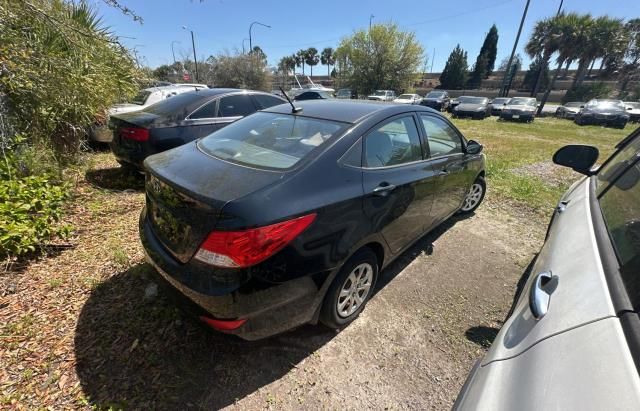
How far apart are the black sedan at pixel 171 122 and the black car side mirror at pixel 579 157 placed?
4.47 m

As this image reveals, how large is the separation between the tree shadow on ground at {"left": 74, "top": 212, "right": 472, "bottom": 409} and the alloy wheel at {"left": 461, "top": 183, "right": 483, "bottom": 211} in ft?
9.89

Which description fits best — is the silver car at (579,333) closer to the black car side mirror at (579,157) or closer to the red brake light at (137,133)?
the black car side mirror at (579,157)

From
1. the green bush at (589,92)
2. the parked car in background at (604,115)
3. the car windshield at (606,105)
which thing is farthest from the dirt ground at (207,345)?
the green bush at (589,92)

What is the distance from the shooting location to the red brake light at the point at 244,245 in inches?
61.1

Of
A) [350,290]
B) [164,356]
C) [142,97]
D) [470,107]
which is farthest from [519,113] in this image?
[164,356]

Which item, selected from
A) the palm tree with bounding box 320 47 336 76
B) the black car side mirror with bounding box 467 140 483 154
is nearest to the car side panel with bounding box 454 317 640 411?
the black car side mirror with bounding box 467 140 483 154

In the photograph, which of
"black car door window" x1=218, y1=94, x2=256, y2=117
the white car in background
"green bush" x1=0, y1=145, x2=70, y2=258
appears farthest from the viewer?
the white car in background

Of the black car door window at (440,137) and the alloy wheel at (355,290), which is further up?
the black car door window at (440,137)

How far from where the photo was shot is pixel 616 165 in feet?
6.23

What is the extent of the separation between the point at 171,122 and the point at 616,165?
4822 millimetres

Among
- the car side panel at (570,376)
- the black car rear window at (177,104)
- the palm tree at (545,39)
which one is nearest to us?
the car side panel at (570,376)

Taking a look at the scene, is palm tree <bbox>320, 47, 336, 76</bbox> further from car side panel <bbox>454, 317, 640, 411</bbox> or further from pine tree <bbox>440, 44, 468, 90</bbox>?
car side panel <bbox>454, 317, 640, 411</bbox>

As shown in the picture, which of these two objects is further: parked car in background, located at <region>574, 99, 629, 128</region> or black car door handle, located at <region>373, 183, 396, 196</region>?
parked car in background, located at <region>574, 99, 629, 128</region>

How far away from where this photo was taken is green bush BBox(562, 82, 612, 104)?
34688 mm
